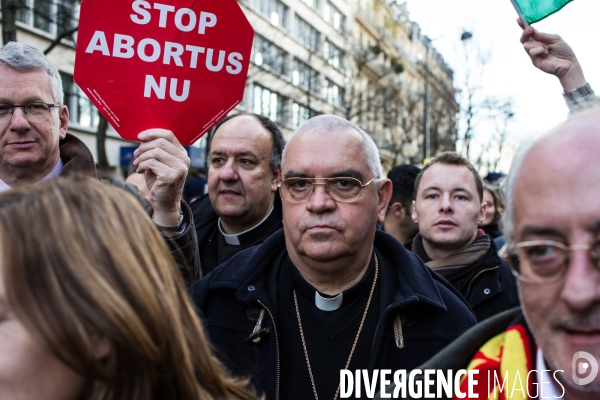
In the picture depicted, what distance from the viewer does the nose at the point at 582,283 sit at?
1355mm

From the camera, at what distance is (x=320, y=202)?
2.72 meters

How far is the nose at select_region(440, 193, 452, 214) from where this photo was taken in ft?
14.0

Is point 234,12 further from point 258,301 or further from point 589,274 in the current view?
point 589,274

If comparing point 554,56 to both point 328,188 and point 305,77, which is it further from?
point 305,77

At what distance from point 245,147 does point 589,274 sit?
3029mm

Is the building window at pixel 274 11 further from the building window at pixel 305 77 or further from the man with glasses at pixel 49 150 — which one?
the man with glasses at pixel 49 150

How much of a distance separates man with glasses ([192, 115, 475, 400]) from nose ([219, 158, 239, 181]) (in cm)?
122

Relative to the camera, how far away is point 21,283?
1480 millimetres

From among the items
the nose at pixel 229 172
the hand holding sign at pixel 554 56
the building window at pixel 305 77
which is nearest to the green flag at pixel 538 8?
the hand holding sign at pixel 554 56

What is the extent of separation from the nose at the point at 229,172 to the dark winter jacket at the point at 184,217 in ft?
2.72

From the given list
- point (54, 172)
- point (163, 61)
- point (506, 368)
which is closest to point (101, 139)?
point (54, 172)

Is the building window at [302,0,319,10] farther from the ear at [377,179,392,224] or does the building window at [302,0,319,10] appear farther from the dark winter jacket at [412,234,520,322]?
the ear at [377,179,392,224]

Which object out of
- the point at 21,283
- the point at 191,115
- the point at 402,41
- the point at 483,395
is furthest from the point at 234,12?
the point at 402,41

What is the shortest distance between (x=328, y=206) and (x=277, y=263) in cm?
39
